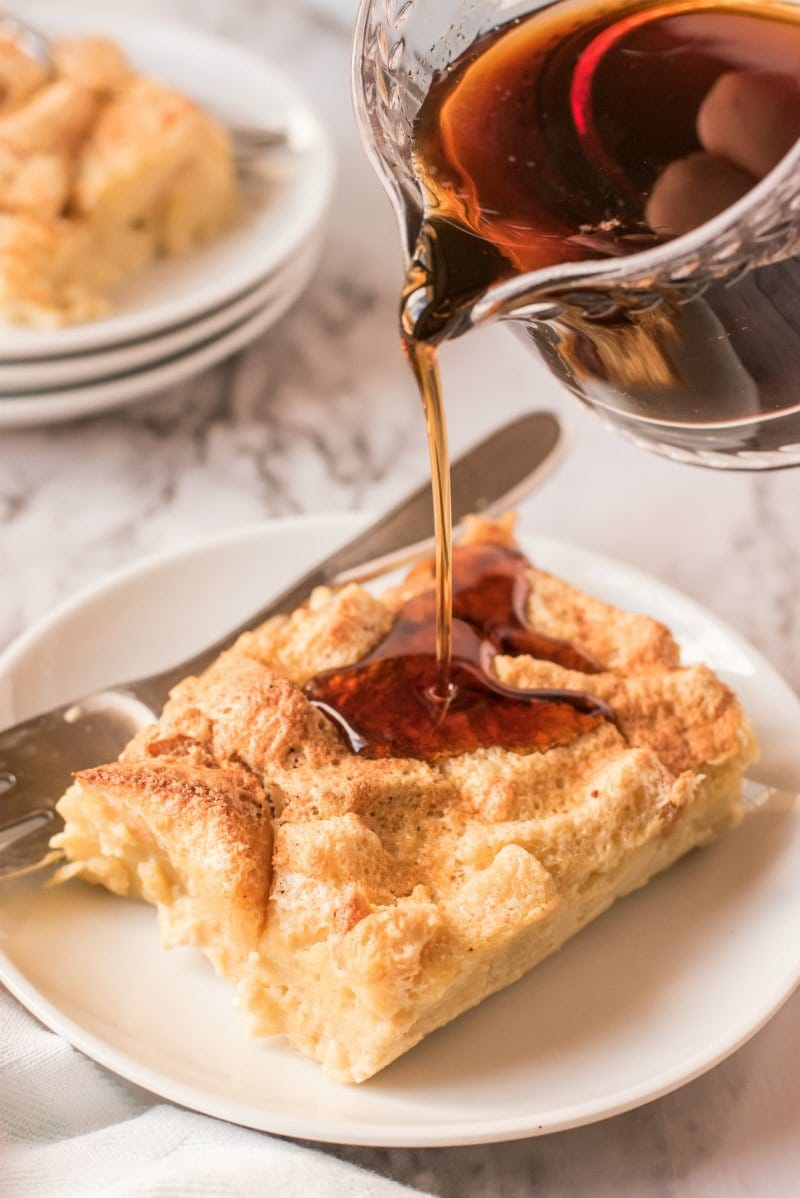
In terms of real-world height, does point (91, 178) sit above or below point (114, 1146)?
above

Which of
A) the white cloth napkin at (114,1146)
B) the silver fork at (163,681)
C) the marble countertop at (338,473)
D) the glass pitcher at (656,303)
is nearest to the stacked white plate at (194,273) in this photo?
the marble countertop at (338,473)

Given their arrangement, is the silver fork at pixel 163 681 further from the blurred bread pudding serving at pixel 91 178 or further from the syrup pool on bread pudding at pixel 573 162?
the blurred bread pudding serving at pixel 91 178

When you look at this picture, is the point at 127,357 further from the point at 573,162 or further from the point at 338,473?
the point at 573,162

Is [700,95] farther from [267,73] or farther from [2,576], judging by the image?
[267,73]

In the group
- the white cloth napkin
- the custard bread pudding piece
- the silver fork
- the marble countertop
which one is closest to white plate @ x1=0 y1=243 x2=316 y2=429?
the marble countertop

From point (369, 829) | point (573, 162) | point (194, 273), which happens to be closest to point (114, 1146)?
point (369, 829)

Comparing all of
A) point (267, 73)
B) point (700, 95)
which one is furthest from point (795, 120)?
point (267, 73)

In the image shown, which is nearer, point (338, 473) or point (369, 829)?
point (369, 829)
